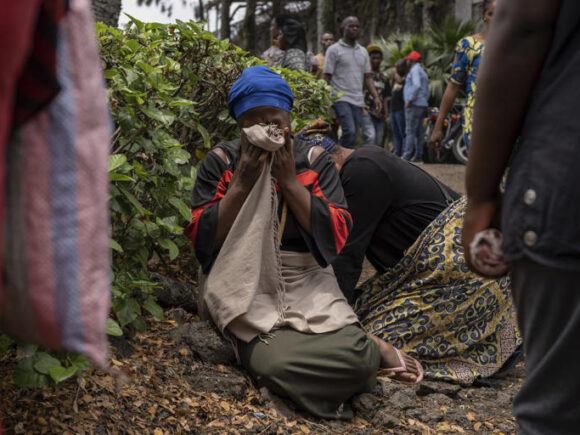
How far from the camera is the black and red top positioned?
10.5 feet

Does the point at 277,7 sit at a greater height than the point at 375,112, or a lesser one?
greater

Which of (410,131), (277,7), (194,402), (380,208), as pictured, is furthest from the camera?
(277,7)

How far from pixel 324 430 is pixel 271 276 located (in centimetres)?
75

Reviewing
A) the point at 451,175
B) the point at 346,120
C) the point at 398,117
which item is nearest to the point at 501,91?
the point at 346,120

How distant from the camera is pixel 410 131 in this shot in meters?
11.2

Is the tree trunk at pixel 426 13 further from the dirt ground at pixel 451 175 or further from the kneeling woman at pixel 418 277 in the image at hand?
the kneeling woman at pixel 418 277

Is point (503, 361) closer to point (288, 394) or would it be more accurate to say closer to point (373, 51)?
point (288, 394)

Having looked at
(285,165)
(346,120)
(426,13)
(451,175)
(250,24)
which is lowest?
(451,175)

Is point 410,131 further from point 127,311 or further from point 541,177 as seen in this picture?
point 541,177

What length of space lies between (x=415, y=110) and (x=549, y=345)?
1019cm

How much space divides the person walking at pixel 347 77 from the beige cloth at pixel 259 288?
538 centimetres

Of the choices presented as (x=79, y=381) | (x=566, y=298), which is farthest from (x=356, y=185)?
(x=566, y=298)

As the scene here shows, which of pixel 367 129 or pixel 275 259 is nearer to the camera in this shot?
pixel 275 259

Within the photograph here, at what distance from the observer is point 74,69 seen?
0.94 meters
